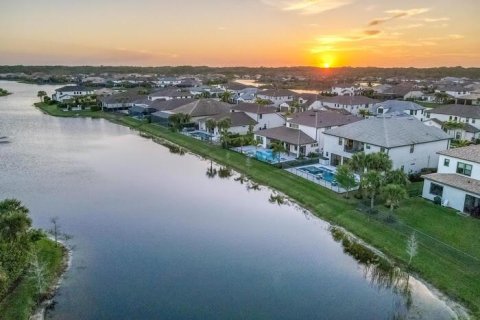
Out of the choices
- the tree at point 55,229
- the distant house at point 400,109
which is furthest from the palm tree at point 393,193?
the distant house at point 400,109

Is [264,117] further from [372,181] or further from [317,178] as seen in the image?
[372,181]

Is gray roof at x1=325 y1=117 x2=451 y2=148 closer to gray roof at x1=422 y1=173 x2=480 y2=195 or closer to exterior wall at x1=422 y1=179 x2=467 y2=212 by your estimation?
gray roof at x1=422 y1=173 x2=480 y2=195

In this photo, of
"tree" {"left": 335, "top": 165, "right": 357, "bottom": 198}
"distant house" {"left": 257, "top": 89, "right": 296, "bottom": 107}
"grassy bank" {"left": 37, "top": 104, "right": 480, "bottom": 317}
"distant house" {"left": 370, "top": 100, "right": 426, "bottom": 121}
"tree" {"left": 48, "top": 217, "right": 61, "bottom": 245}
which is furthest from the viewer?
"distant house" {"left": 257, "top": 89, "right": 296, "bottom": 107}

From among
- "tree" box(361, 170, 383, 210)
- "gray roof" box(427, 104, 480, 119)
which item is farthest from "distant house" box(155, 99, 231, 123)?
"tree" box(361, 170, 383, 210)

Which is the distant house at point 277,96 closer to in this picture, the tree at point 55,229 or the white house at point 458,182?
the white house at point 458,182

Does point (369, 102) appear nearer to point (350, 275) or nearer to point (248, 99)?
point (248, 99)

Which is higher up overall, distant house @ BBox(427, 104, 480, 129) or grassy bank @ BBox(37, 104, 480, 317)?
distant house @ BBox(427, 104, 480, 129)

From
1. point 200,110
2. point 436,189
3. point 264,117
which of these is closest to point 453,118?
point 264,117
